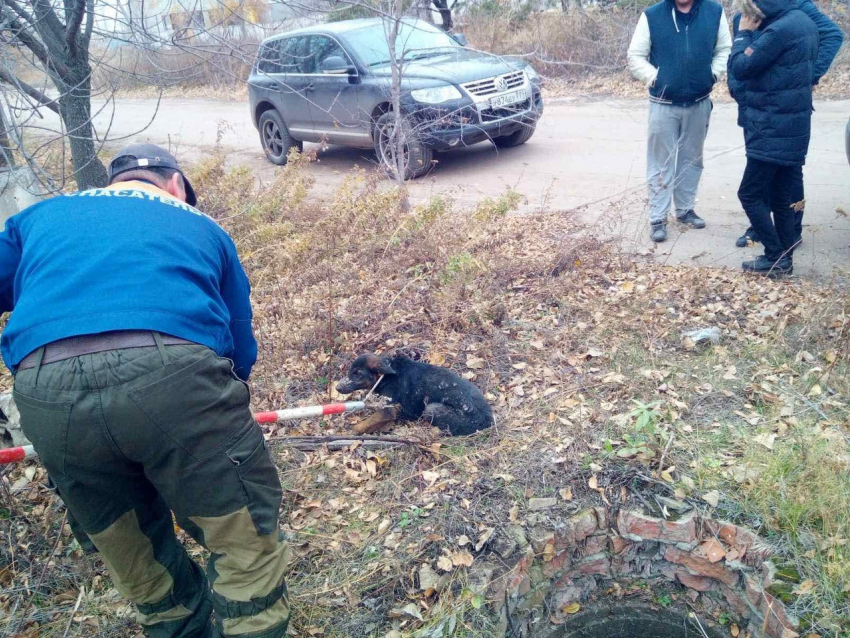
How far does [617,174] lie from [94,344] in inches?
296

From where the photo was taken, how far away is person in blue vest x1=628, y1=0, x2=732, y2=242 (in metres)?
5.47

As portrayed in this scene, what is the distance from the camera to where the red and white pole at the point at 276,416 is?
9.54 ft

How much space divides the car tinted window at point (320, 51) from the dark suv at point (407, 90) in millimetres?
14

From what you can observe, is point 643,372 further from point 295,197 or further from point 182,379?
point 295,197

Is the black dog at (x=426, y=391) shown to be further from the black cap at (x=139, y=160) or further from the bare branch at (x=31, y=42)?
the bare branch at (x=31, y=42)

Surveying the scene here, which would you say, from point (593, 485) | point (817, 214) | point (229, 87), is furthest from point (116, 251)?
point (229, 87)

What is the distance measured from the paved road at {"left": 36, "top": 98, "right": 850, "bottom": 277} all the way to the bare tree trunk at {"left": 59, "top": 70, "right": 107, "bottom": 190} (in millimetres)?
488

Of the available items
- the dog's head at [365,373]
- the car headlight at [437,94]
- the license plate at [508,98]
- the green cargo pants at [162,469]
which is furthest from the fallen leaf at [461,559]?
the license plate at [508,98]

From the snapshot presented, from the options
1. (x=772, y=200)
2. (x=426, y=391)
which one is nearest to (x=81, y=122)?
(x=426, y=391)

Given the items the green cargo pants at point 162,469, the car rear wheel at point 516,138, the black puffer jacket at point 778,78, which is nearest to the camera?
the green cargo pants at point 162,469

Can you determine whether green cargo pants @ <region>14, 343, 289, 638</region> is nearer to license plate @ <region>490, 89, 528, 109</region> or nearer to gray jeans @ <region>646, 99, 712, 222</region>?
gray jeans @ <region>646, 99, 712, 222</region>

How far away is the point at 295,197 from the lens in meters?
7.18

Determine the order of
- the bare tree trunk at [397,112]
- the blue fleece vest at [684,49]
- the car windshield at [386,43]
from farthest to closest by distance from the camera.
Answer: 1. the car windshield at [386,43]
2. the bare tree trunk at [397,112]
3. the blue fleece vest at [684,49]

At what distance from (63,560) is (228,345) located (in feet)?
6.23
